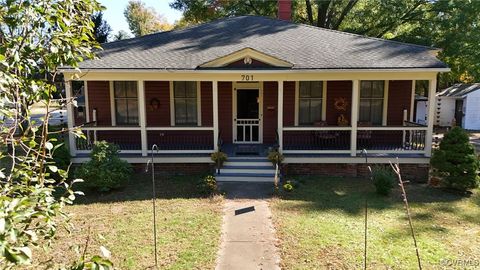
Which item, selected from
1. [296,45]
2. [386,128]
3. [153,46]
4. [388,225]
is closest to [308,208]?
[388,225]

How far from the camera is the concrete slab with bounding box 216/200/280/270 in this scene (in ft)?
21.2

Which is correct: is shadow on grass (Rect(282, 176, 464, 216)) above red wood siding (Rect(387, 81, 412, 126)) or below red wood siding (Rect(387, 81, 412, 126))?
below

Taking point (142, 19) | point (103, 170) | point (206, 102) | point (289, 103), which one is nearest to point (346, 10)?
point (289, 103)

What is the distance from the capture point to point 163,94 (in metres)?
13.8

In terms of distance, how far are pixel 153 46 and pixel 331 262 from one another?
10.7m

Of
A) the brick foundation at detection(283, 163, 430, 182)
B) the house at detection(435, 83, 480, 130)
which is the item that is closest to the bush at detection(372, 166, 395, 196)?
the brick foundation at detection(283, 163, 430, 182)

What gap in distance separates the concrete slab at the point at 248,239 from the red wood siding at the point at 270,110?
186 inches

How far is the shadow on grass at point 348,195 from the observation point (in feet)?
30.8

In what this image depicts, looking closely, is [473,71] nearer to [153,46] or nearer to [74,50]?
[153,46]

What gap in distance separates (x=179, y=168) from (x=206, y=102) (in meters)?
2.89

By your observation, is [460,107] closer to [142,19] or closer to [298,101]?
[298,101]

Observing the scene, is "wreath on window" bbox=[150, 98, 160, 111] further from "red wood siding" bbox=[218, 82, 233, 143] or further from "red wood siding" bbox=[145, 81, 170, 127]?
"red wood siding" bbox=[218, 82, 233, 143]

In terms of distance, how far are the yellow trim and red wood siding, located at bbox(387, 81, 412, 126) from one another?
178 inches

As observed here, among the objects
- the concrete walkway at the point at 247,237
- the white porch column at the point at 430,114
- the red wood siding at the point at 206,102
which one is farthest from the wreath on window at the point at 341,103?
the concrete walkway at the point at 247,237
